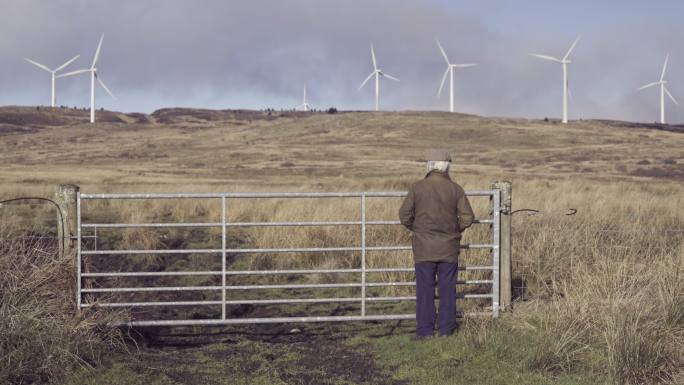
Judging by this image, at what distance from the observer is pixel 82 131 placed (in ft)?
360

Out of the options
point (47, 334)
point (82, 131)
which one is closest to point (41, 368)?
point (47, 334)

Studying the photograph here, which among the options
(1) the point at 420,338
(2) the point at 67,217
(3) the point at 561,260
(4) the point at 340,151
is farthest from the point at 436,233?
(4) the point at 340,151

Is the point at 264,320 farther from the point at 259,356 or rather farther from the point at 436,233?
the point at 436,233

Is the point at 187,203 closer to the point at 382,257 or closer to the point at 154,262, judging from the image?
the point at 154,262

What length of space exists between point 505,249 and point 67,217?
17.0 ft

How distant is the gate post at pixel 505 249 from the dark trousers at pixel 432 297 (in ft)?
4.22

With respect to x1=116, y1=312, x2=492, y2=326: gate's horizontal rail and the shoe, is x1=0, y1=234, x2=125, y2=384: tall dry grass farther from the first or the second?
the shoe

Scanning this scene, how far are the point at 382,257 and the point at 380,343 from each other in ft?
13.7

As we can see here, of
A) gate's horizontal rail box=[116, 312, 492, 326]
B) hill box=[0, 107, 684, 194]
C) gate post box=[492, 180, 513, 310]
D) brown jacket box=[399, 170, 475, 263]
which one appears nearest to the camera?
brown jacket box=[399, 170, 475, 263]

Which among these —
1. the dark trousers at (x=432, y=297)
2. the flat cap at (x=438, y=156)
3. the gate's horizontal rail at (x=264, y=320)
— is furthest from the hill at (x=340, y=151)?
the dark trousers at (x=432, y=297)

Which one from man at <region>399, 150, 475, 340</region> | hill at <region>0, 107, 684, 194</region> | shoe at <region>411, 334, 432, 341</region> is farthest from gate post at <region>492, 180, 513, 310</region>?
hill at <region>0, 107, 684, 194</region>

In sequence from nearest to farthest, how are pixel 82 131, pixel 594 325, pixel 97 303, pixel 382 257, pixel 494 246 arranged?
pixel 594 325 → pixel 97 303 → pixel 494 246 → pixel 382 257 → pixel 82 131

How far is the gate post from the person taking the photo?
33.0ft

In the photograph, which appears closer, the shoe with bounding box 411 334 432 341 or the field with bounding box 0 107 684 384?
the field with bounding box 0 107 684 384
